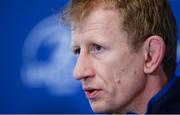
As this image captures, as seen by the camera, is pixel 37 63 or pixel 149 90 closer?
pixel 149 90

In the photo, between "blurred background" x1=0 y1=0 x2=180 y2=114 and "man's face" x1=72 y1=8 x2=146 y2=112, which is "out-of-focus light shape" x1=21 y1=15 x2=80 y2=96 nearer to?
"blurred background" x1=0 y1=0 x2=180 y2=114

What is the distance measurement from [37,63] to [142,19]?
570mm

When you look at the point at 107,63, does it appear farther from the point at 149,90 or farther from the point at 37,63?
the point at 37,63

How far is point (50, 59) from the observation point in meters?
1.43

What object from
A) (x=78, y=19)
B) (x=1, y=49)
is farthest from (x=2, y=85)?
(x=78, y=19)

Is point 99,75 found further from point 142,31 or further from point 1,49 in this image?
point 1,49

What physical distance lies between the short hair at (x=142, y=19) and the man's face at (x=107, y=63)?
18mm

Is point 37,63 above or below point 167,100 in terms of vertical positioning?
above

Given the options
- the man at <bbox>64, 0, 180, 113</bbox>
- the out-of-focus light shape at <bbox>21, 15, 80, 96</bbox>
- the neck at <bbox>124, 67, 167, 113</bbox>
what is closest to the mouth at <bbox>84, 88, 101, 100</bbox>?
the man at <bbox>64, 0, 180, 113</bbox>

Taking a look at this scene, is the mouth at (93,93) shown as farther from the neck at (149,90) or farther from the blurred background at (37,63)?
the blurred background at (37,63)

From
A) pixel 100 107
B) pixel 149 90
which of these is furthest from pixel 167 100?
pixel 100 107

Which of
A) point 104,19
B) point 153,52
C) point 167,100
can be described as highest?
point 104,19

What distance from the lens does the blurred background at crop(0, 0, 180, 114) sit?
1418mm

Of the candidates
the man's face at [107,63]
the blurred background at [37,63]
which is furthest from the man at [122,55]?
the blurred background at [37,63]
